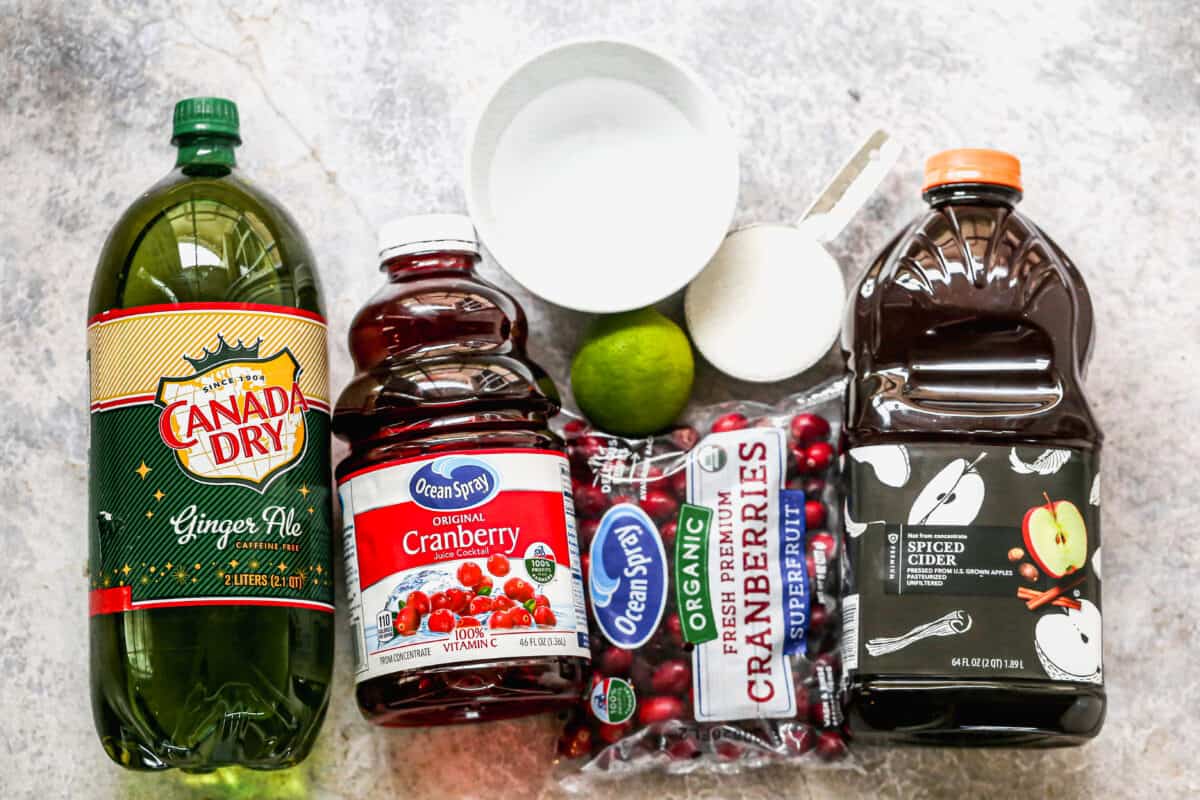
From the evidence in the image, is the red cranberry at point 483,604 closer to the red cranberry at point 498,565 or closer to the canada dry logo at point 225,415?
the red cranberry at point 498,565

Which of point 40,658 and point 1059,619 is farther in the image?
point 40,658

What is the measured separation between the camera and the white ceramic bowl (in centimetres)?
121

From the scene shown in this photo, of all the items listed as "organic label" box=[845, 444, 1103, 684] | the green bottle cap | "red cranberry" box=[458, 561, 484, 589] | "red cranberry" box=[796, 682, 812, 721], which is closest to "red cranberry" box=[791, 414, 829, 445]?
"organic label" box=[845, 444, 1103, 684]

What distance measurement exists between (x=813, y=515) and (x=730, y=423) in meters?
0.12

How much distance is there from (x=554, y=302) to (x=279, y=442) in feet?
0.95

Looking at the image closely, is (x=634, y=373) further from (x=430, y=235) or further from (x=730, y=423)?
(x=430, y=235)

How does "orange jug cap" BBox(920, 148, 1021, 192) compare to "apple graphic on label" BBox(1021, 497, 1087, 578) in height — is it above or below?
above

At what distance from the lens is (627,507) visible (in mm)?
1209

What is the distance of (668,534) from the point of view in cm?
121

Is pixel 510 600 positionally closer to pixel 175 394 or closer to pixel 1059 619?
pixel 175 394

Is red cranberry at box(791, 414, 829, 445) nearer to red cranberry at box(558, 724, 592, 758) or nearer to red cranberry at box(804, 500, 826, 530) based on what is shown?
red cranberry at box(804, 500, 826, 530)

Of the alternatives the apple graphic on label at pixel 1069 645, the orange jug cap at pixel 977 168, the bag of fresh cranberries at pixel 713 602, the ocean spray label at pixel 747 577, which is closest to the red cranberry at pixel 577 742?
the bag of fresh cranberries at pixel 713 602

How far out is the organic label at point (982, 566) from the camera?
1.10 metres

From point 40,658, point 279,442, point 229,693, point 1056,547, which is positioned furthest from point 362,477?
point 1056,547
